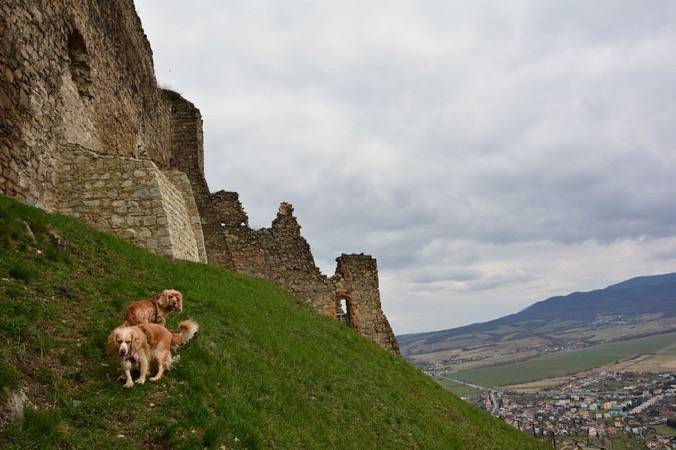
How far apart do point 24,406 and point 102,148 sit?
12.5 meters

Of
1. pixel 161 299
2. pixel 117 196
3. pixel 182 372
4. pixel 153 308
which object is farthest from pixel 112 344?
pixel 117 196

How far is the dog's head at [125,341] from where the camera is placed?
5.78 meters

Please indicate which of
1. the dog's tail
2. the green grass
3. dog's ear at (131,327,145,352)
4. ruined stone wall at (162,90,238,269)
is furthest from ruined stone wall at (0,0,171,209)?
the green grass

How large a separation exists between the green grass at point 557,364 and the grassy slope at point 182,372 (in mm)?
86599

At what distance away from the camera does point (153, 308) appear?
7.11 m

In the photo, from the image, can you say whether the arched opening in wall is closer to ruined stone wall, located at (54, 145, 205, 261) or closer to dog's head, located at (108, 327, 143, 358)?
ruined stone wall, located at (54, 145, 205, 261)

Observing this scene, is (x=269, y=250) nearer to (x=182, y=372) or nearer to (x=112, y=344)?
(x=182, y=372)

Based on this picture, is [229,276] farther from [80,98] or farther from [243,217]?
[243,217]

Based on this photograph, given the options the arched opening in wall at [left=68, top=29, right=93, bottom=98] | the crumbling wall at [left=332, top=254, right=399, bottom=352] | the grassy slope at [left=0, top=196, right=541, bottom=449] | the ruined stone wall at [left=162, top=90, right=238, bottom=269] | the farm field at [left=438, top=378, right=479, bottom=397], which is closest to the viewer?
the grassy slope at [left=0, top=196, right=541, bottom=449]

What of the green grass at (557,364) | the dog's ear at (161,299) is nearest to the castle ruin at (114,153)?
the dog's ear at (161,299)

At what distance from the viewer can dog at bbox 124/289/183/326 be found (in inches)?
263

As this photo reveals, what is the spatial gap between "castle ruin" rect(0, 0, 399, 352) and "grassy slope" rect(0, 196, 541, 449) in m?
1.72

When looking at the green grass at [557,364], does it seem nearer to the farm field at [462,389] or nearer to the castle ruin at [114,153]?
the farm field at [462,389]

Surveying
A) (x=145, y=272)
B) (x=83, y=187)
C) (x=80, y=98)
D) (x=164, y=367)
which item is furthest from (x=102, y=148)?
(x=164, y=367)
